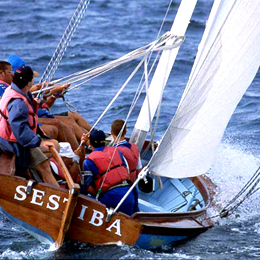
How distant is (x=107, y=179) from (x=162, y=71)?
180 cm

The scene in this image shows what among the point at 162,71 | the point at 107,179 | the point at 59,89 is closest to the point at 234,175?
the point at 162,71

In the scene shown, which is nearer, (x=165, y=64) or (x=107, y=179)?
(x=107, y=179)

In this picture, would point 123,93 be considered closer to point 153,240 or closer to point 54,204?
point 153,240

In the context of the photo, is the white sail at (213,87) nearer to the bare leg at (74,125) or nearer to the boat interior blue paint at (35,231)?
the boat interior blue paint at (35,231)

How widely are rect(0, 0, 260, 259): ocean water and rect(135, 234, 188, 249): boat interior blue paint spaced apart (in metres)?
0.08

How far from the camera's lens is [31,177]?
8414 mm

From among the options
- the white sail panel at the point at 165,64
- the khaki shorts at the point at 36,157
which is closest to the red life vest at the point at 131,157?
the white sail panel at the point at 165,64

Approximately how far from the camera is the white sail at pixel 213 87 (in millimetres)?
8383

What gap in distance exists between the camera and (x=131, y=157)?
872 cm

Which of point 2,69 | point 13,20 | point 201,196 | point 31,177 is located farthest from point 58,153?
point 13,20

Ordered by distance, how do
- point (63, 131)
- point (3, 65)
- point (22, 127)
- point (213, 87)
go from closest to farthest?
1. point (22, 127)
2. point (213, 87)
3. point (3, 65)
4. point (63, 131)

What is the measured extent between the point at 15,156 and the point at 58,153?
461mm

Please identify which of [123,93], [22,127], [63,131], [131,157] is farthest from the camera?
[123,93]

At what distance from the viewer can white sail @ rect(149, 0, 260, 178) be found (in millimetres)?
8383
